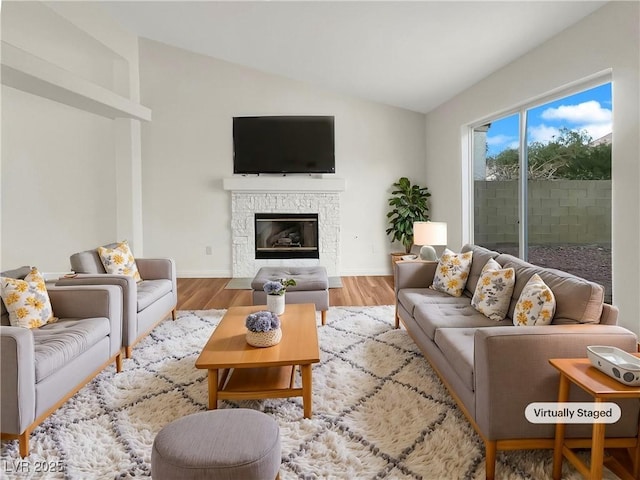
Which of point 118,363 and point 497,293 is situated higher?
point 497,293

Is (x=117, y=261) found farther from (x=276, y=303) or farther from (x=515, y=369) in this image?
(x=515, y=369)

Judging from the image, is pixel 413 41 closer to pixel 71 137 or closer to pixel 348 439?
pixel 348 439

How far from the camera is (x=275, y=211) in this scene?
6566 mm

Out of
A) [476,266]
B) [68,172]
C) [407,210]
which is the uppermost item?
[68,172]

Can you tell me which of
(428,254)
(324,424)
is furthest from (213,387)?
(428,254)

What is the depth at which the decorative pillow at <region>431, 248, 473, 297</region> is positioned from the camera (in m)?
3.60

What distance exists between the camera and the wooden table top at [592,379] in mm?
1582

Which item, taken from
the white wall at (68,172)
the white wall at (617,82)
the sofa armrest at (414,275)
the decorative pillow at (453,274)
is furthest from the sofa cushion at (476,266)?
the white wall at (68,172)

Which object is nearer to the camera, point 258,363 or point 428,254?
point 258,363

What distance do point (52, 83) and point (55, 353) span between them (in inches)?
122

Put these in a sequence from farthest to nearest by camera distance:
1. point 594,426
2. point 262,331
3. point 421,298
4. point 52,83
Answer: point 52,83
point 421,298
point 262,331
point 594,426

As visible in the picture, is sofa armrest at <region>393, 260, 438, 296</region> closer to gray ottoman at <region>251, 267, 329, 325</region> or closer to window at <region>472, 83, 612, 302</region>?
gray ottoman at <region>251, 267, 329, 325</region>

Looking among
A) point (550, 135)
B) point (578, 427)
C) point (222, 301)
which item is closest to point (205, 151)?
point (222, 301)

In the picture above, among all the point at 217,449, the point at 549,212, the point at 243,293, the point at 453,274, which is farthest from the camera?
the point at 243,293
